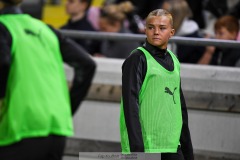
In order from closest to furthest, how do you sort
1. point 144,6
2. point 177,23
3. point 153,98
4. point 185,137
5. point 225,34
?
point 153,98 → point 185,137 → point 225,34 → point 177,23 → point 144,6

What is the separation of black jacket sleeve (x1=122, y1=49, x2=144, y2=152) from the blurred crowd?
2.59 metres

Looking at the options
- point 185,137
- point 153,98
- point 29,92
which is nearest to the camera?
point 29,92

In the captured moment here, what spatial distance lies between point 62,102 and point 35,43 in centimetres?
42

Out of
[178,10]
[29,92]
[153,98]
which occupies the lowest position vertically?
[178,10]

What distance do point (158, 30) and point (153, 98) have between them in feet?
1.73

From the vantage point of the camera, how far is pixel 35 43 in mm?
5133

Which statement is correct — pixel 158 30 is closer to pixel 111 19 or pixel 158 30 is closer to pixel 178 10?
pixel 111 19

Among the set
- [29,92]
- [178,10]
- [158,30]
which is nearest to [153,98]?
[158,30]

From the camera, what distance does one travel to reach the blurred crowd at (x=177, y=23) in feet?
30.1

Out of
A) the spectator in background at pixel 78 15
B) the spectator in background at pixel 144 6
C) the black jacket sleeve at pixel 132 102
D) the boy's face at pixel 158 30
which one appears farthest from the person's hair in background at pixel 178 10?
the black jacket sleeve at pixel 132 102

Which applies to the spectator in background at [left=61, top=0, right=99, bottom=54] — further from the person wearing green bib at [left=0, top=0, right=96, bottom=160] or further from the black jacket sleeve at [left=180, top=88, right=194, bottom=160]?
the person wearing green bib at [left=0, top=0, right=96, bottom=160]

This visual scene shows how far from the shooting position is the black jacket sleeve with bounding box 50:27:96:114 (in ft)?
17.5

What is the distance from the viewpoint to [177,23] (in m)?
9.96

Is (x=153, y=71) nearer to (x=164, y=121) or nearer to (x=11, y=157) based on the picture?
(x=164, y=121)
